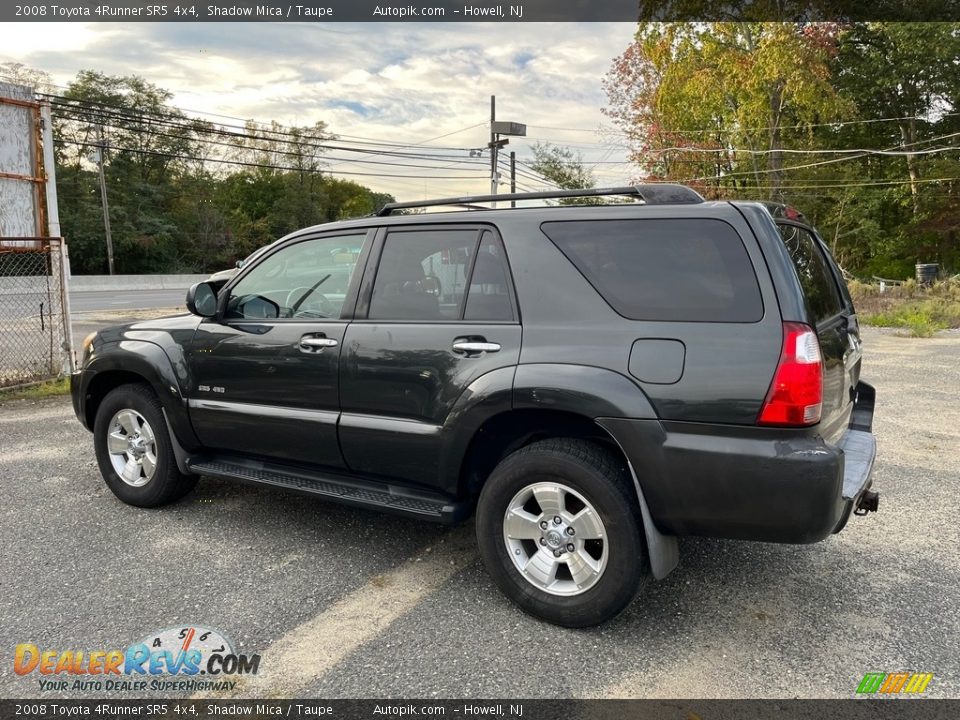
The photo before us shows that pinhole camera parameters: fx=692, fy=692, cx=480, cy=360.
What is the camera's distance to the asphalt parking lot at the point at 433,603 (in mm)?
2658

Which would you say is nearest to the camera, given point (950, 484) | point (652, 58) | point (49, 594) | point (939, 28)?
point (49, 594)

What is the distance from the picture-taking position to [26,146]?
312 inches

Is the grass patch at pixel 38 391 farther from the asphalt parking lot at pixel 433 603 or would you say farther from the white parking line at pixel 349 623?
the white parking line at pixel 349 623

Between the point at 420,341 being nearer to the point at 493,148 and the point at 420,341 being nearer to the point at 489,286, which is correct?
the point at 489,286

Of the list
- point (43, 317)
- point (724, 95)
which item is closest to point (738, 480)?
point (43, 317)

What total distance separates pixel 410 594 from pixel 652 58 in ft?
89.9

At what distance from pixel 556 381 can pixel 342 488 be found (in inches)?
53.6

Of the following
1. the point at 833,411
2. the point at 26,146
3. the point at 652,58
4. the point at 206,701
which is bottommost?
the point at 206,701

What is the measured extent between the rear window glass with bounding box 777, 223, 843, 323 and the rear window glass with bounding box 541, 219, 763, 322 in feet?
0.92

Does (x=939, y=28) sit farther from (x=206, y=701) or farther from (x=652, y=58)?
(x=206, y=701)

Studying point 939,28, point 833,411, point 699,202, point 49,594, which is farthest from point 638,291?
point 939,28

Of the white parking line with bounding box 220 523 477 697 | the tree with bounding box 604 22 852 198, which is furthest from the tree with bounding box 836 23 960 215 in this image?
the white parking line with bounding box 220 523 477 697

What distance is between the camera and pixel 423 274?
350cm

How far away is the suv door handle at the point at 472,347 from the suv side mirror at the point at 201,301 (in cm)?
164
